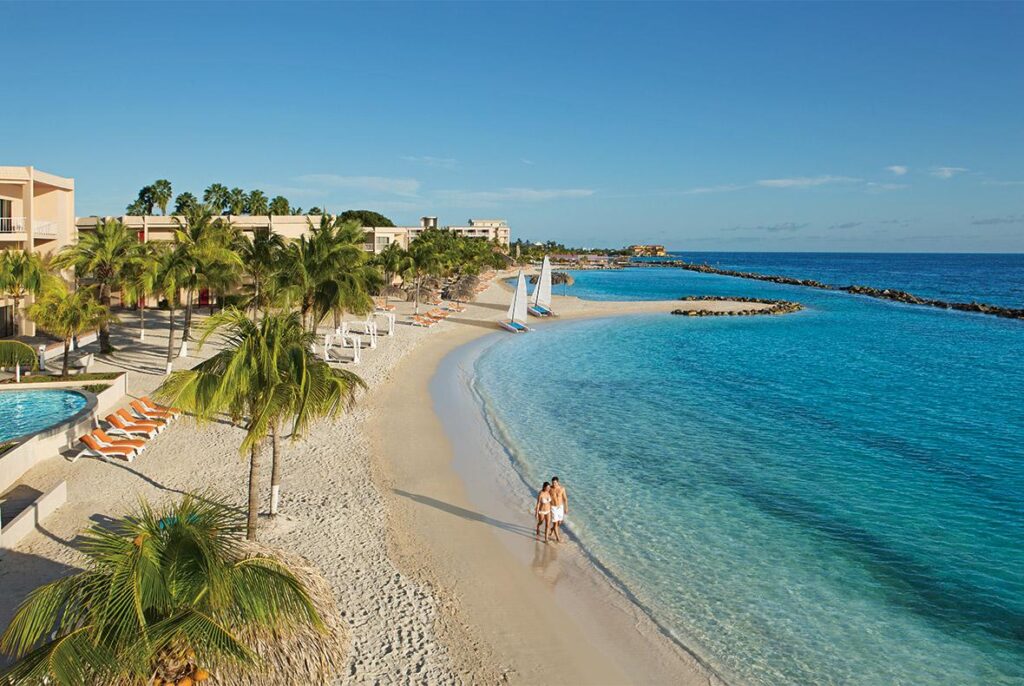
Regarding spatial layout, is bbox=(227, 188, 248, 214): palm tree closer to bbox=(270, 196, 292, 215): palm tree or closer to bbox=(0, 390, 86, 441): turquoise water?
bbox=(270, 196, 292, 215): palm tree

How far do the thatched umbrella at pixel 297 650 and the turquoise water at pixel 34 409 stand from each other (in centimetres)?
1389

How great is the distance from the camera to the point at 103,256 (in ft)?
88.6

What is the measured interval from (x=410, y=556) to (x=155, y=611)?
22.6 feet

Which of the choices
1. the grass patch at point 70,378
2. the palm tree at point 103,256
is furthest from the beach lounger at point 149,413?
the palm tree at point 103,256

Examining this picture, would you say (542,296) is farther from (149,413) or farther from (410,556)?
(410,556)

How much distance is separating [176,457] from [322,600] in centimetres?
1094

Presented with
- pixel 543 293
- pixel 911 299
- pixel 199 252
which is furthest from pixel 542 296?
pixel 911 299

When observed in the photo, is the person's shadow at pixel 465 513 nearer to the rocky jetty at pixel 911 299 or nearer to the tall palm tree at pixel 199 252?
the tall palm tree at pixel 199 252

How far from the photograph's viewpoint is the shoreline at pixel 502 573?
9.79m

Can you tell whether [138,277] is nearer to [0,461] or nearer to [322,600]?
[0,461]

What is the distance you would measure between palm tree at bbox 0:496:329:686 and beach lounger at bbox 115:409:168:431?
13.0 m

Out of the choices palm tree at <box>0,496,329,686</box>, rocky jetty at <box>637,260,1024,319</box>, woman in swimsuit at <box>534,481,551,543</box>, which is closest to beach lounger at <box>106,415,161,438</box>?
Result: woman in swimsuit at <box>534,481,551,543</box>

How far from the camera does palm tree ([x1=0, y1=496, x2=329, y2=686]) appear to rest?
18.4 feet

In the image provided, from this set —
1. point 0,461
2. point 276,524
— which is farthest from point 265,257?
point 276,524
